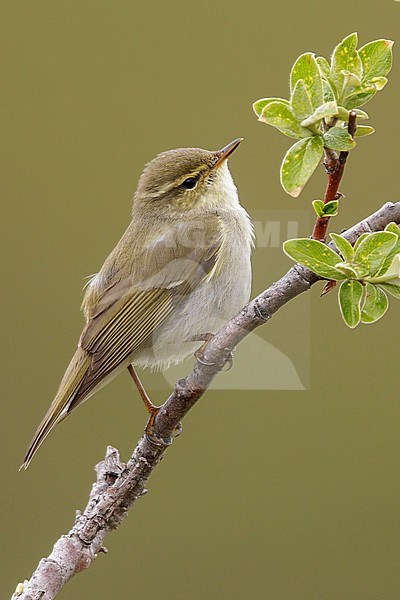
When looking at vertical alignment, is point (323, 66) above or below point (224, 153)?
below

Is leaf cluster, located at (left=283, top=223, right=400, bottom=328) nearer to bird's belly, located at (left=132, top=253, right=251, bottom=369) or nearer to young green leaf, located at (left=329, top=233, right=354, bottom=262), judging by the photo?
young green leaf, located at (left=329, top=233, right=354, bottom=262)

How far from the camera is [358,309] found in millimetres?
420

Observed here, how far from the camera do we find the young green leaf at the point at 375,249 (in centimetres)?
40

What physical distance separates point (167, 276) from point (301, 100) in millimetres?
575

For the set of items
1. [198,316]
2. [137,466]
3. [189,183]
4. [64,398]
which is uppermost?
[189,183]

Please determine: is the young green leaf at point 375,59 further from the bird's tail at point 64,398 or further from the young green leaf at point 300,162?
the bird's tail at point 64,398

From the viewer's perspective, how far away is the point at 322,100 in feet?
1.26

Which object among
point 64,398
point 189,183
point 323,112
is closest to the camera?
point 323,112

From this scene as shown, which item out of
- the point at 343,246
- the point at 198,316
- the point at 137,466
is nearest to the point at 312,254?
the point at 343,246

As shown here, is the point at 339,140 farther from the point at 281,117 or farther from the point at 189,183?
the point at 189,183

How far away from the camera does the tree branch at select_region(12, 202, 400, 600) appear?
492 millimetres

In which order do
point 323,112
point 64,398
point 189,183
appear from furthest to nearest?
point 189,183, point 64,398, point 323,112

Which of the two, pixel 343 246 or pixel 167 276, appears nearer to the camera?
pixel 343 246

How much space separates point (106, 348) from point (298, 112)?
55 cm
